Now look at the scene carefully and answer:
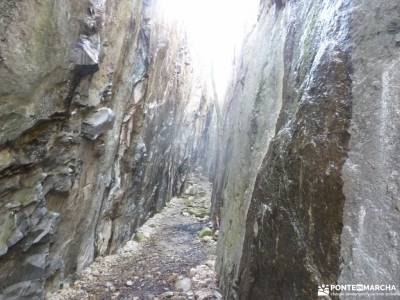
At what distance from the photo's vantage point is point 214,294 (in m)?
4.81

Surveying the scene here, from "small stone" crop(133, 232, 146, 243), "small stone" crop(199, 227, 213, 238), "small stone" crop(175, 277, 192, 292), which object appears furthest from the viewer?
"small stone" crop(199, 227, 213, 238)

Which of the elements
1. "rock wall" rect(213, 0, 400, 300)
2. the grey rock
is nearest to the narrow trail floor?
"rock wall" rect(213, 0, 400, 300)

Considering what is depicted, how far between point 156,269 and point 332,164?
4.83 m

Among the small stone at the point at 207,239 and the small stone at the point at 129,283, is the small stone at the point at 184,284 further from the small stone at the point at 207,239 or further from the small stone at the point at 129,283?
the small stone at the point at 207,239

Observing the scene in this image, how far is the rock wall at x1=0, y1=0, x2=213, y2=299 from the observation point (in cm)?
320

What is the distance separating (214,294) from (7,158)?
3.59 metres

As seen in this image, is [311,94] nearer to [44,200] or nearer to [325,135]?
[325,135]

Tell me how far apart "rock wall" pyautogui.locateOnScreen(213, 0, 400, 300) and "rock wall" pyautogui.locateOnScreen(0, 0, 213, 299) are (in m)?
2.71

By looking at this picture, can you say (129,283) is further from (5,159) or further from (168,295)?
(5,159)

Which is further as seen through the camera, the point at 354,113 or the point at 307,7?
the point at 307,7

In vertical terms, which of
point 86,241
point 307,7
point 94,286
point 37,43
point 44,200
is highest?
point 307,7

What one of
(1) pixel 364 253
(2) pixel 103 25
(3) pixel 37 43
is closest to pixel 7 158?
(3) pixel 37 43

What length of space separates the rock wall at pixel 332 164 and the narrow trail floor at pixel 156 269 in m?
2.18

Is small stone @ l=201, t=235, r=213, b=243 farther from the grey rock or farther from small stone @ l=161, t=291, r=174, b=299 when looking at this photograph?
the grey rock
